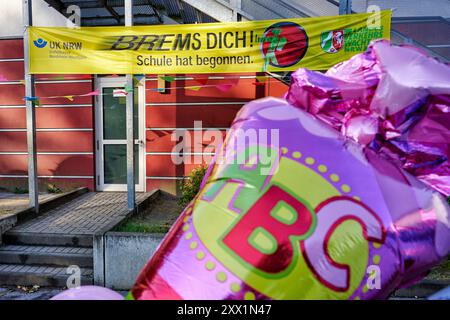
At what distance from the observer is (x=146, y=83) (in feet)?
24.1

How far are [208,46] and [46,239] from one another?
351 centimetres

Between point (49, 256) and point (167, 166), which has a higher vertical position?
point (167, 166)

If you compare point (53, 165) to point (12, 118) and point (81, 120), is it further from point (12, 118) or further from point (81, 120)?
point (12, 118)

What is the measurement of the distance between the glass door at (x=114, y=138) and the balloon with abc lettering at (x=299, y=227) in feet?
19.9

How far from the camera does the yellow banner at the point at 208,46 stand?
4.94 meters

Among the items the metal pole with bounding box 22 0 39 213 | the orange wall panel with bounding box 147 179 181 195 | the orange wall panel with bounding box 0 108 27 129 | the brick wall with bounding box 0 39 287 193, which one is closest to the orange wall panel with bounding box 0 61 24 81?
the brick wall with bounding box 0 39 287 193

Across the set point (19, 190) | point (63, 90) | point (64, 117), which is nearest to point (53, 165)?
point (19, 190)

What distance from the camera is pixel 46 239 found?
4.93 meters

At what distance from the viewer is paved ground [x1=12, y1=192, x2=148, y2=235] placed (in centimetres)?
514

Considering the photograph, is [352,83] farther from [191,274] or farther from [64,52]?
[64,52]

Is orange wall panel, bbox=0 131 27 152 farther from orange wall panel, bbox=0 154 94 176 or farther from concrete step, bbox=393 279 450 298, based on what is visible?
concrete step, bbox=393 279 450 298

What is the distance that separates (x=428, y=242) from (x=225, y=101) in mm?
5918
